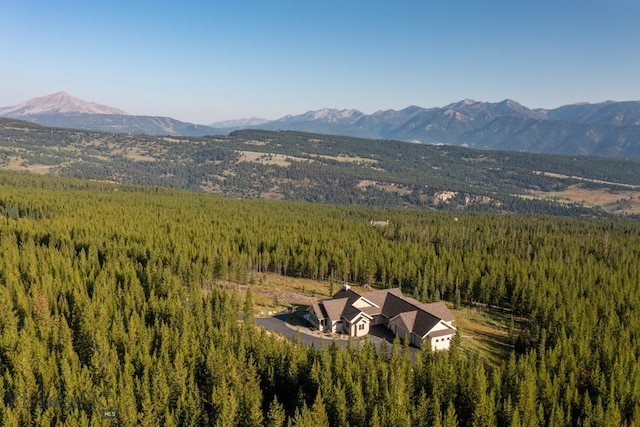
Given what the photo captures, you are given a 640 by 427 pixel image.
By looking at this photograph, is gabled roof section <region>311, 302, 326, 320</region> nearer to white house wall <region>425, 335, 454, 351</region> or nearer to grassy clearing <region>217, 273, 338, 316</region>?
grassy clearing <region>217, 273, 338, 316</region>

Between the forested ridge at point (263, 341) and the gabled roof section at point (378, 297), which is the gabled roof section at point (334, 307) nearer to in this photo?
the gabled roof section at point (378, 297)

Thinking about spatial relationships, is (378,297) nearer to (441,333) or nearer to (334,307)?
(334,307)

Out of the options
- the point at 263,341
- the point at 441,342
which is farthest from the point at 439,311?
the point at 263,341

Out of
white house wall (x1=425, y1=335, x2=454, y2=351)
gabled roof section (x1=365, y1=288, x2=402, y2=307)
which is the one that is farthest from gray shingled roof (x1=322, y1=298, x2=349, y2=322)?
white house wall (x1=425, y1=335, x2=454, y2=351)

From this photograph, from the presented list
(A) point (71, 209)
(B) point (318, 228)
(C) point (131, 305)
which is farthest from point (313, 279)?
Answer: (A) point (71, 209)

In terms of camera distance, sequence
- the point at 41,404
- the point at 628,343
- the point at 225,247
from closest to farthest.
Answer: the point at 41,404
the point at 628,343
the point at 225,247

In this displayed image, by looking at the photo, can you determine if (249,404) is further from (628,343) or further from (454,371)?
(628,343)
